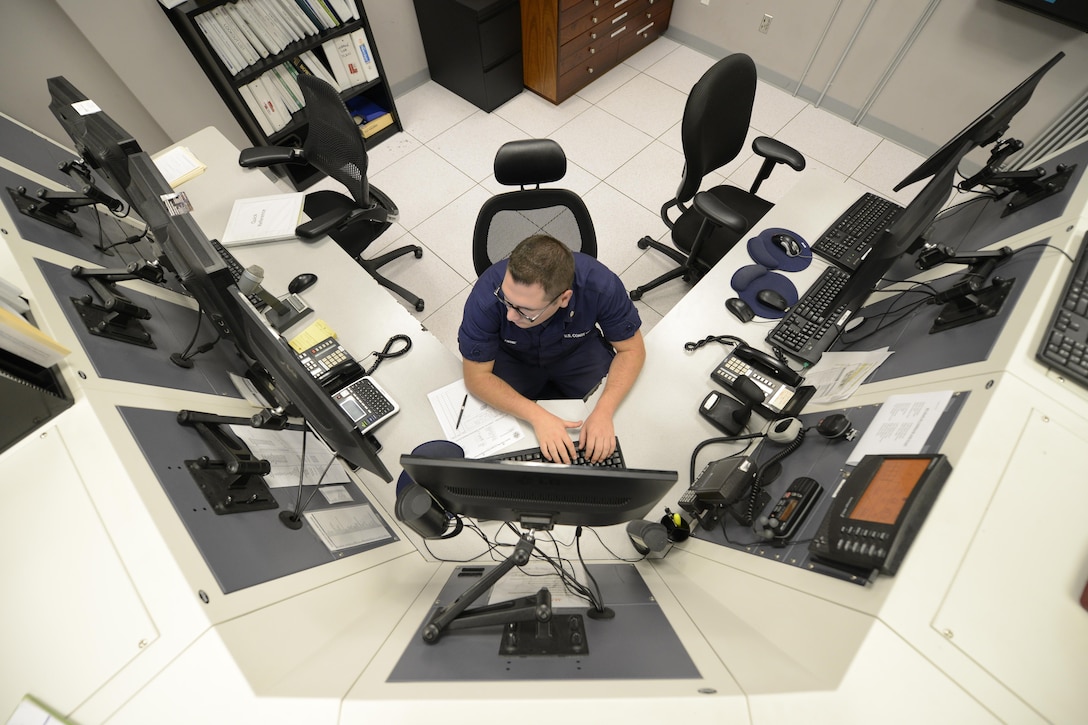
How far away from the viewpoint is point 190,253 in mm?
1088

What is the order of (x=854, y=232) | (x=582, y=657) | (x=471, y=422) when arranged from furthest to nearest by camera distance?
(x=854, y=232), (x=471, y=422), (x=582, y=657)

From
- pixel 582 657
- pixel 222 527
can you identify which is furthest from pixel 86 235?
pixel 582 657

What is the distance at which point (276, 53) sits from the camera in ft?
8.78

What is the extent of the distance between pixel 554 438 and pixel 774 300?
972 millimetres

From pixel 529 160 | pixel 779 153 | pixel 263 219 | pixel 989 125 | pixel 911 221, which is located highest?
pixel 779 153

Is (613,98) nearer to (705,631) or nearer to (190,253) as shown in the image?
(190,253)

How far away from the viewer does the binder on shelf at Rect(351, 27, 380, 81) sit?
2.91 meters

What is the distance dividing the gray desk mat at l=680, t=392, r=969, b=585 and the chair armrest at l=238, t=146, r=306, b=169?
7.70ft

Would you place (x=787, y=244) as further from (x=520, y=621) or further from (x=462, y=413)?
(x=520, y=621)

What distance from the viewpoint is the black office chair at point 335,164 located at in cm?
196

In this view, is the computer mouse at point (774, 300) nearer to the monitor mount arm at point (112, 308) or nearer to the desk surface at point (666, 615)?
the desk surface at point (666, 615)

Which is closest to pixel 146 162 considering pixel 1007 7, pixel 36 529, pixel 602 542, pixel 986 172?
pixel 36 529

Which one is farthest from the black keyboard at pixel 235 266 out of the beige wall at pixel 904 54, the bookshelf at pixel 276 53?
the beige wall at pixel 904 54

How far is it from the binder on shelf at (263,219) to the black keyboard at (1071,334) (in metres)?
2.38
